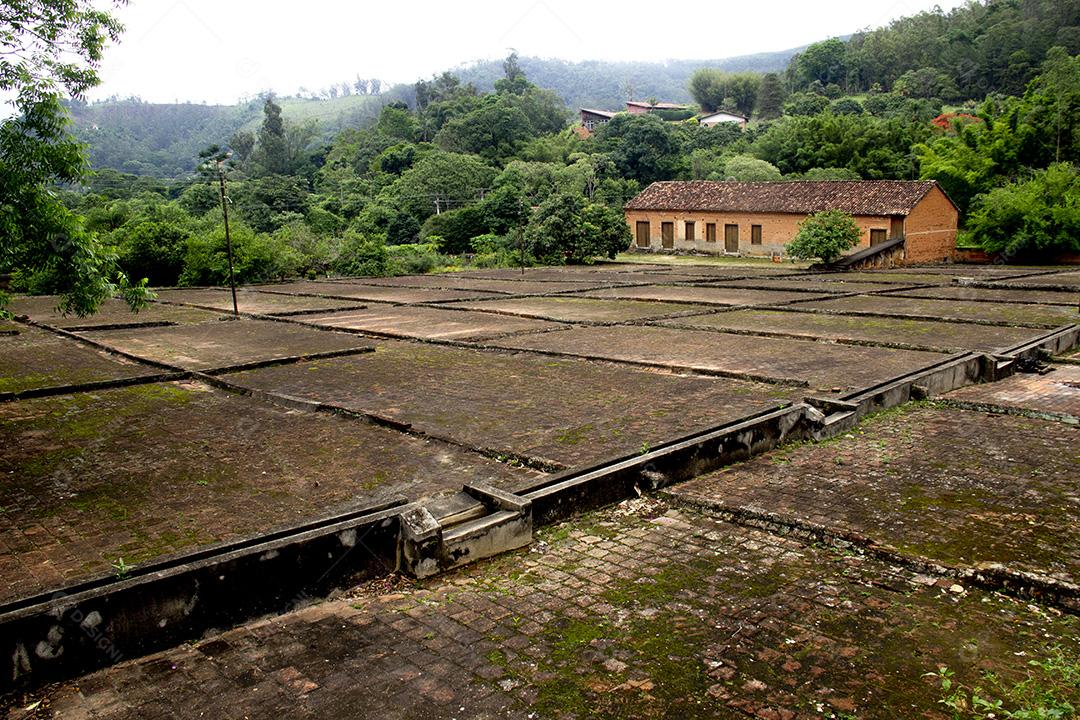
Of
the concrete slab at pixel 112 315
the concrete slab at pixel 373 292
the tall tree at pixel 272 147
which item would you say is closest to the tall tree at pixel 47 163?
the concrete slab at pixel 112 315

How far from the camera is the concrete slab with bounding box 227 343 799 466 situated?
335 inches

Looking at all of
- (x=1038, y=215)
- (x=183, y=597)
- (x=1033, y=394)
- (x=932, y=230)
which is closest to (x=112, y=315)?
(x=183, y=597)

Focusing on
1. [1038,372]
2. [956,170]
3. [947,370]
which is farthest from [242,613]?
[956,170]

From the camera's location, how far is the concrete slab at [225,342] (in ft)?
45.5

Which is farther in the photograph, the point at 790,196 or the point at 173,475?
the point at 790,196

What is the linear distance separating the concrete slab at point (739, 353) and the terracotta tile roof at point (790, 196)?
2036cm

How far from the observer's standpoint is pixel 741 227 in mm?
36812

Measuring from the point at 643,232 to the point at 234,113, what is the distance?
126379 mm

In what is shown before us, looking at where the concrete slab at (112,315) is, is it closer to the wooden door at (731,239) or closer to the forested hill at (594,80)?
the wooden door at (731,239)

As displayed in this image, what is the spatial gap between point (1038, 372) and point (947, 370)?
2.08 meters

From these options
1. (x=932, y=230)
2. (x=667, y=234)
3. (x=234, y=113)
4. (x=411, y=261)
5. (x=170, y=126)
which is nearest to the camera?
(x=932, y=230)

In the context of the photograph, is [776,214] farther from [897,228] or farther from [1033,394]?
[1033,394]

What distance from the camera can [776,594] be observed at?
201 inches

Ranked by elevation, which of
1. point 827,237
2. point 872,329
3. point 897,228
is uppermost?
point 897,228
